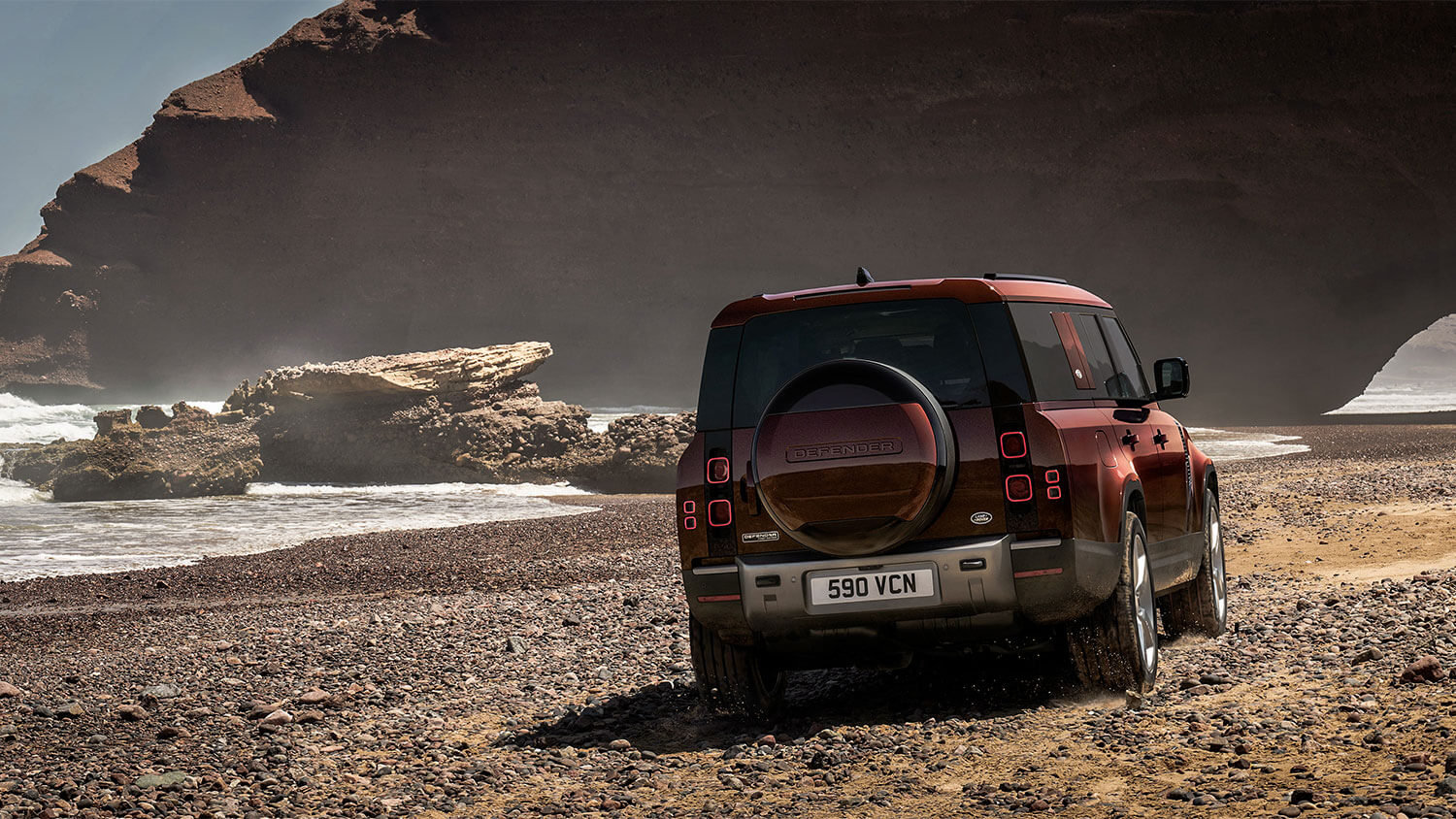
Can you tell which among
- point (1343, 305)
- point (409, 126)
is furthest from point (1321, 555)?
point (409, 126)

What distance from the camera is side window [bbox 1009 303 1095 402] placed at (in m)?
5.25

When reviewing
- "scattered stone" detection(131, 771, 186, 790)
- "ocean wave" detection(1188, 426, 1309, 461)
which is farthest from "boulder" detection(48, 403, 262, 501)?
"scattered stone" detection(131, 771, 186, 790)

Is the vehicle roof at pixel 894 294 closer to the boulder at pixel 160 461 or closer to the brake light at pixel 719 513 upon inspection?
the brake light at pixel 719 513

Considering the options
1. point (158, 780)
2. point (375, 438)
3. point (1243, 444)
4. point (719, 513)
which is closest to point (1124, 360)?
point (719, 513)

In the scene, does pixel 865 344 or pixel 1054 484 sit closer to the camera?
pixel 1054 484

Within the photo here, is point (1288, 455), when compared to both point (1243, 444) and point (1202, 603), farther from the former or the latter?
point (1202, 603)

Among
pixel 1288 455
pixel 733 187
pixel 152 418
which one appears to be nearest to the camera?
pixel 1288 455

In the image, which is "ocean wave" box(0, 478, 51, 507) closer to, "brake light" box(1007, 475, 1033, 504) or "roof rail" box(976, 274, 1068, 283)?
"roof rail" box(976, 274, 1068, 283)

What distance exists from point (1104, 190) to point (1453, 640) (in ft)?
193

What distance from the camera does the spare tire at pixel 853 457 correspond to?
196 inches

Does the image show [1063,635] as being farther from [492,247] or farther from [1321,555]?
[492,247]

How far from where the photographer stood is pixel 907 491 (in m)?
4.98

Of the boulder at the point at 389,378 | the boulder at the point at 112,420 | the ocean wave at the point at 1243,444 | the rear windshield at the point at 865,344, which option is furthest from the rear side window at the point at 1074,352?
the boulder at the point at 112,420

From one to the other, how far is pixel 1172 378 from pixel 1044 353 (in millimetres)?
1802
